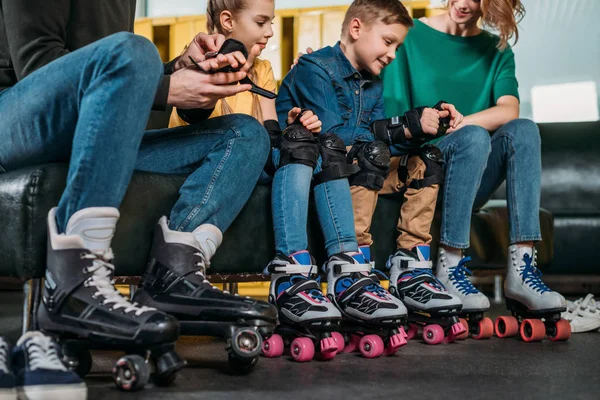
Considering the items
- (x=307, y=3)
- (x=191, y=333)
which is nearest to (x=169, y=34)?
(x=307, y=3)

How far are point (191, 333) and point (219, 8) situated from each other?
1.08 meters

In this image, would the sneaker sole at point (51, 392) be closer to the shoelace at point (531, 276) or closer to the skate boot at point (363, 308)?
the skate boot at point (363, 308)

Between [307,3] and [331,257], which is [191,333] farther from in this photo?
[307,3]

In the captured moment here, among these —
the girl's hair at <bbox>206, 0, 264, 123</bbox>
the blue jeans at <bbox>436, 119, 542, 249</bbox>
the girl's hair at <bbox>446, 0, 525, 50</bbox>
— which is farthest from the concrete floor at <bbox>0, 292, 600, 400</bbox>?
the girl's hair at <bbox>446, 0, 525, 50</bbox>

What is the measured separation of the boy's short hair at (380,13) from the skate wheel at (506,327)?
2.97ft

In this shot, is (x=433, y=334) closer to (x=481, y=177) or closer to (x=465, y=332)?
(x=465, y=332)

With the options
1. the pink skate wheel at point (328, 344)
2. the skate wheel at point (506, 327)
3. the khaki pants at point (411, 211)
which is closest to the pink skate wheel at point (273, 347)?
the pink skate wheel at point (328, 344)

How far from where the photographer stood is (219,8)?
1.96m

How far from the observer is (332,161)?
1653 millimetres

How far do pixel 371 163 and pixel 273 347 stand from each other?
545 millimetres

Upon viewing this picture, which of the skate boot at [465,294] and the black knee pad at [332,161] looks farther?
the skate boot at [465,294]

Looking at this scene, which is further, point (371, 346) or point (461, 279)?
point (461, 279)

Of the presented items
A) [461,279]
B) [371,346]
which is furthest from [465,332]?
[371,346]

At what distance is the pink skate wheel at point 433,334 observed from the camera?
1.72 meters
